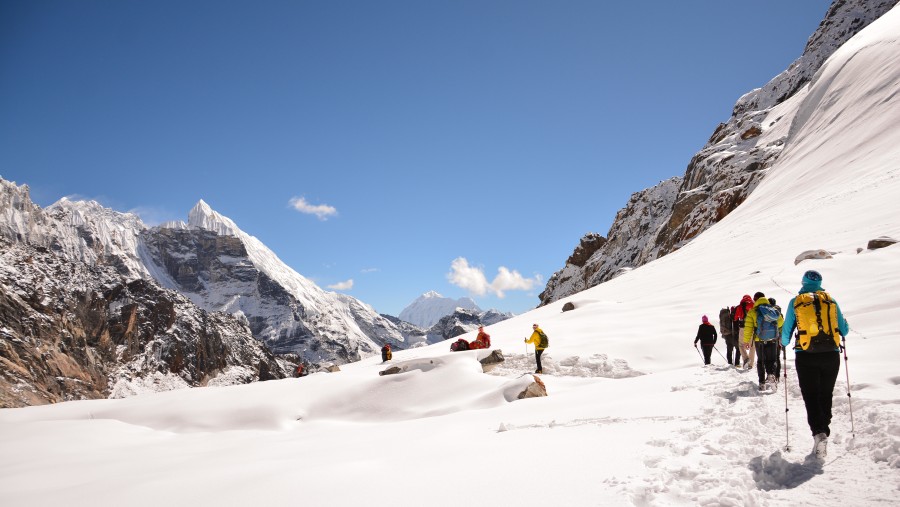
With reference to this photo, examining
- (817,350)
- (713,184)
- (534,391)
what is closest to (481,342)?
(534,391)

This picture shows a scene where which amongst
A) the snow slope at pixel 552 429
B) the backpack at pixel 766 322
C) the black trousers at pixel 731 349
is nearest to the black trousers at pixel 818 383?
the snow slope at pixel 552 429

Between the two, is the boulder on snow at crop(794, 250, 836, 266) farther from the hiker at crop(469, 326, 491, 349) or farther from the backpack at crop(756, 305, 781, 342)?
the hiker at crop(469, 326, 491, 349)

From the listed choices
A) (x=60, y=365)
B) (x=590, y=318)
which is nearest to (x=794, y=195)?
(x=590, y=318)

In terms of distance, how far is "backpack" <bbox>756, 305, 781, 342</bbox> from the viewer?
8570 mm

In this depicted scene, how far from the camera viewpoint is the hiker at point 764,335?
27.3 ft

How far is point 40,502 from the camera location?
5848 millimetres

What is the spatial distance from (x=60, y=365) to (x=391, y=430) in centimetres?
16252

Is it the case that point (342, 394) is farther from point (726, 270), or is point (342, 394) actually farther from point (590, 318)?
point (726, 270)

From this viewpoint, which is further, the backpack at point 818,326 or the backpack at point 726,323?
the backpack at point 726,323

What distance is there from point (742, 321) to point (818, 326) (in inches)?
272

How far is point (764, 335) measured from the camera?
8.60m

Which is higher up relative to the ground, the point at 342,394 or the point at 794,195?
the point at 794,195

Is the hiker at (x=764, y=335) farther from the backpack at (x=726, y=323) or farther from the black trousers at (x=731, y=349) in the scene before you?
the backpack at (x=726, y=323)

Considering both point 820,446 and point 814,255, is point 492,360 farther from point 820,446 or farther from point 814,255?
point 814,255
